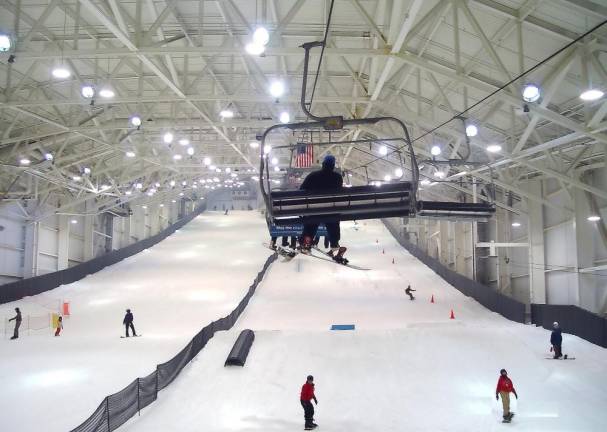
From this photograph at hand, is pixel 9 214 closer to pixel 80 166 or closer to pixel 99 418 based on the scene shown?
pixel 80 166

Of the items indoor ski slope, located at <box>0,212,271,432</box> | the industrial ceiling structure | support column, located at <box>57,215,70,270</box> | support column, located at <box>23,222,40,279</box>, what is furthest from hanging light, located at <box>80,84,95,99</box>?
support column, located at <box>57,215,70,270</box>

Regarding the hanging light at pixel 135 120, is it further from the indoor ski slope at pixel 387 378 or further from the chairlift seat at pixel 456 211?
the chairlift seat at pixel 456 211

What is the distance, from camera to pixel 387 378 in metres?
12.9

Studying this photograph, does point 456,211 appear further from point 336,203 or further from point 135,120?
point 135,120

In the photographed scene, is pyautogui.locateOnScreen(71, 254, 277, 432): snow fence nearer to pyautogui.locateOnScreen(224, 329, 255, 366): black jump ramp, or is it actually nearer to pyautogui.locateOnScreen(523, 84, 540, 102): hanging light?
pyautogui.locateOnScreen(224, 329, 255, 366): black jump ramp

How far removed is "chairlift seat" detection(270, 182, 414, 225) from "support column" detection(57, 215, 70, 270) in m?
31.9

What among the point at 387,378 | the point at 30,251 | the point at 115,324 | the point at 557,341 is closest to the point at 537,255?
the point at 557,341

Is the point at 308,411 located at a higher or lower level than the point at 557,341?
lower

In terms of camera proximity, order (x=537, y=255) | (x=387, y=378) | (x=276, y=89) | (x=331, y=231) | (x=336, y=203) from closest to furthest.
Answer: (x=336, y=203)
(x=331, y=231)
(x=387, y=378)
(x=276, y=89)
(x=537, y=255)

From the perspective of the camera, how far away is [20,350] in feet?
50.8

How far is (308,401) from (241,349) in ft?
15.8

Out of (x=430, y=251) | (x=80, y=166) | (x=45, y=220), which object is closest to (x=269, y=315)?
(x=80, y=166)

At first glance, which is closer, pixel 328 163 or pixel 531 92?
pixel 328 163

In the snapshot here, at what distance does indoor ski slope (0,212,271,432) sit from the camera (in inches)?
423
